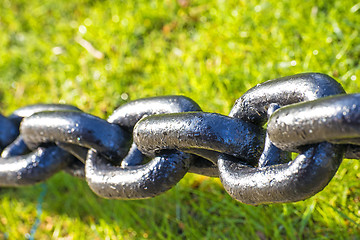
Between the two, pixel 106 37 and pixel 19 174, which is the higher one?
pixel 106 37

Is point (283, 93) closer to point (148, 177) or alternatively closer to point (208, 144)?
point (208, 144)

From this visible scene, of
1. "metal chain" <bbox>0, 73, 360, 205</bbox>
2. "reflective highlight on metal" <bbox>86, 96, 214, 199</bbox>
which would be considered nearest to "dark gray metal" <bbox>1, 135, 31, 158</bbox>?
"metal chain" <bbox>0, 73, 360, 205</bbox>

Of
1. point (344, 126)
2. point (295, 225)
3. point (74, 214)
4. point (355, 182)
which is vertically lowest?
point (74, 214)

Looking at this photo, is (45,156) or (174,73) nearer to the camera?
(45,156)

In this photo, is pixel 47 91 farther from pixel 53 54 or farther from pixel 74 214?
pixel 74 214

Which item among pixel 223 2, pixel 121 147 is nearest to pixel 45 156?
pixel 121 147

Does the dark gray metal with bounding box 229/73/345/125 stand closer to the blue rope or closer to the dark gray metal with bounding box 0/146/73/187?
the dark gray metal with bounding box 0/146/73/187

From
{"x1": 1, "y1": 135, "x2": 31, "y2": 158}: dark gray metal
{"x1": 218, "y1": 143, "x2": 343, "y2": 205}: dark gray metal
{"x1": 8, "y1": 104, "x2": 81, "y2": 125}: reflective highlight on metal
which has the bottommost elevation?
{"x1": 1, "y1": 135, "x2": 31, "y2": 158}: dark gray metal
